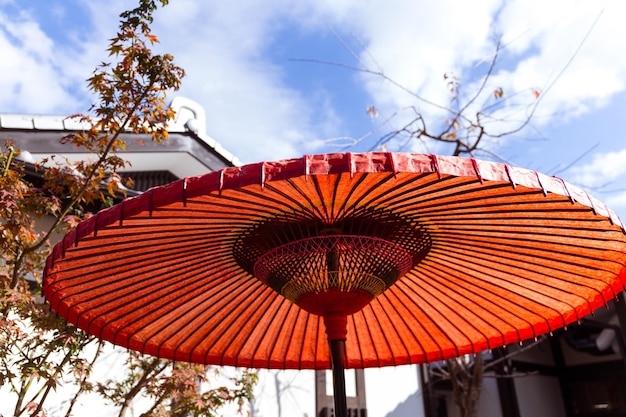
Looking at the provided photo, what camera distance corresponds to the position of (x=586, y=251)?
1949mm

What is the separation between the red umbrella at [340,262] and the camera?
1.55m

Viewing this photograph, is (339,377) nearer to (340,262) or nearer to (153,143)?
(340,262)

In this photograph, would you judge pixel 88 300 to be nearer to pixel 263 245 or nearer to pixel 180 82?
pixel 263 245

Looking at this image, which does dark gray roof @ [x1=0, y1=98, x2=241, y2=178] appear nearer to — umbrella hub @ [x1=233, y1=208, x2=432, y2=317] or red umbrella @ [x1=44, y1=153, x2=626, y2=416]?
red umbrella @ [x1=44, y1=153, x2=626, y2=416]

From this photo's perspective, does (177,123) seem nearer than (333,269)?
No

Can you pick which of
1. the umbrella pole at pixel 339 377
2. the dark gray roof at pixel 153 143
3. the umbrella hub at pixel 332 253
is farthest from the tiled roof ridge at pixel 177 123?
the umbrella pole at pixel 339 377

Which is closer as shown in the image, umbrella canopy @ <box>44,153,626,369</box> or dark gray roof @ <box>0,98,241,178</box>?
umbrella canopy @ <box>44,153,626,369</box>

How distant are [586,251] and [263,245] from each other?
118 cm

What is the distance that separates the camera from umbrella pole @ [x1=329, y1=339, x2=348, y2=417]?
1.88m

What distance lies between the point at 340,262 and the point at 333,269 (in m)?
0.04

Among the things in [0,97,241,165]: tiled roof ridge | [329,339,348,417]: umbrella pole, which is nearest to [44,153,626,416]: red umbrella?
[329,339,348,417]: umbrella pole

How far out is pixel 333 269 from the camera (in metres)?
1.90

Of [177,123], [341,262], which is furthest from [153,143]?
[341,262]

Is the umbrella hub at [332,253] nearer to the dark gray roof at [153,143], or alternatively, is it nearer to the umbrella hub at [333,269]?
the umbrella hub at [333,269]
